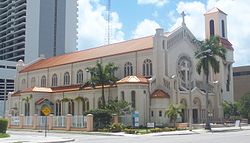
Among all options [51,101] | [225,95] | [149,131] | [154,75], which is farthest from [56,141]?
[225,95]

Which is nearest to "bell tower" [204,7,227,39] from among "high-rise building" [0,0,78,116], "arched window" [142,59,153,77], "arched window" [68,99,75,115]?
"arched window" [142,59,153,77]

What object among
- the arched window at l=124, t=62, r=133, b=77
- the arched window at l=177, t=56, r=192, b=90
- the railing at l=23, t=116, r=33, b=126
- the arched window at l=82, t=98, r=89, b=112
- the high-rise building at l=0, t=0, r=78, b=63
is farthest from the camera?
the high-rise building at l=0, t=0, r=78, b=63

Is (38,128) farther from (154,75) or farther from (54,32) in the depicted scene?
(54,32)

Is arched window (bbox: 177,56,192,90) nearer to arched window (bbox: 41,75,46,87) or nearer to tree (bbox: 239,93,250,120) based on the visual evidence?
tree (bbox: 239,93,250,120)

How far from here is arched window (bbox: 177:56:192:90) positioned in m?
64.6

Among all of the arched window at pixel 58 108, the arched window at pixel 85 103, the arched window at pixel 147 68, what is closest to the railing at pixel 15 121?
the arched window at pixel 58 108

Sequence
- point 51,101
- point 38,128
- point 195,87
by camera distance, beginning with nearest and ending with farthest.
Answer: point 38,128 < point 195,87 < point 51,101

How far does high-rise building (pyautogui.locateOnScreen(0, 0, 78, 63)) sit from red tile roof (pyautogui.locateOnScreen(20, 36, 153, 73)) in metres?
58.1

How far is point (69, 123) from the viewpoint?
177ft

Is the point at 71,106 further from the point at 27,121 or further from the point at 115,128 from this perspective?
the point at 115,128

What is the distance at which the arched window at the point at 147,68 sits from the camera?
62.0 m

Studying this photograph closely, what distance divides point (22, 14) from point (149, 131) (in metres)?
115

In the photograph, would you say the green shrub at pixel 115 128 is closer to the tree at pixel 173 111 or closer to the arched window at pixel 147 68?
the tree at pixel 173 111

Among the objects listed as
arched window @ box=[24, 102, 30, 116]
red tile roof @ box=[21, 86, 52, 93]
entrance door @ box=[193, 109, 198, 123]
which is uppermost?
red tile roof @ box=[21, 86, 52, 93]
